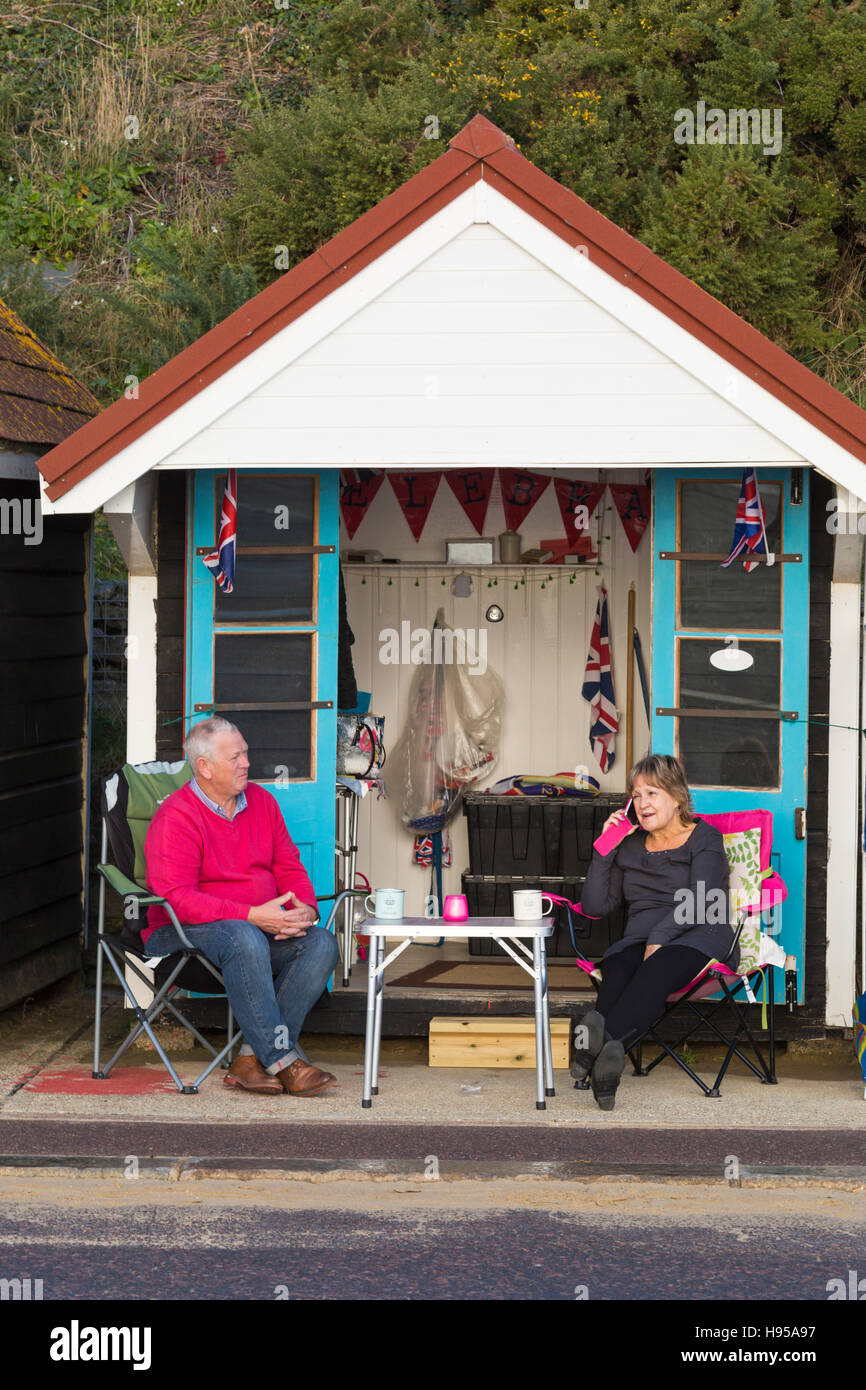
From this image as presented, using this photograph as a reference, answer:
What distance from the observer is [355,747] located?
23.8 ft

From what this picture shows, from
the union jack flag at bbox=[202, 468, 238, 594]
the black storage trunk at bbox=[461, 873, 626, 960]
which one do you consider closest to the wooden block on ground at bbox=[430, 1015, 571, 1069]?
the black storage trunk at bbox=[461, 873, 626, 960]

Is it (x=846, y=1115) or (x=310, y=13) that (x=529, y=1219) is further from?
(x=310, y=13)

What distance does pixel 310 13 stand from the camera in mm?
16062

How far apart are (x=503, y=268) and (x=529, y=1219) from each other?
3510mm

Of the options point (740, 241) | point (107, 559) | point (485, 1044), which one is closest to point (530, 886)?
point (485, 1044)

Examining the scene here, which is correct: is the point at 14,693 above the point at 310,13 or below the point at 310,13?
below

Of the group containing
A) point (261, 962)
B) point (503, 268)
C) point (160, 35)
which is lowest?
point (261, 962)

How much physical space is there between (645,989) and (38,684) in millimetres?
3143

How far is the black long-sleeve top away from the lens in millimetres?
5973

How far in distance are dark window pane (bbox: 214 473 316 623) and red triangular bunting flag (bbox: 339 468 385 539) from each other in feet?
4.66

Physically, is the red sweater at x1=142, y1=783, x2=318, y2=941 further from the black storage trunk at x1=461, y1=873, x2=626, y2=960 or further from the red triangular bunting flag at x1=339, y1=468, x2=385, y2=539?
the red triangular bunting flag at x1=339, y1=468, x2=385, y2=539

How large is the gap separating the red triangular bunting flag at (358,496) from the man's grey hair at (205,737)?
7.71 ft

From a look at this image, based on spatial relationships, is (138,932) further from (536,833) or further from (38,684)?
(536,833)
